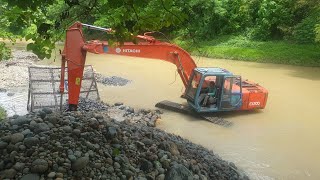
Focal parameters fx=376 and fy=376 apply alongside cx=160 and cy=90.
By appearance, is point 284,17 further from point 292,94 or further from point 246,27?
point 292,94

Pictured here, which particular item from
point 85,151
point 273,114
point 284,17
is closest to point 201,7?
point 284,17

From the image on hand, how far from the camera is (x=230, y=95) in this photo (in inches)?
443

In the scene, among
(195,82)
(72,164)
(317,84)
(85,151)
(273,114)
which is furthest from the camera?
(317,84)

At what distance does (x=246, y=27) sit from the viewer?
27766 millimetres

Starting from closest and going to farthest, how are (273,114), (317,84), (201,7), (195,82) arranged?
1. (195,82)
2. (273,114)
3. (317,84)
4. (201,7)

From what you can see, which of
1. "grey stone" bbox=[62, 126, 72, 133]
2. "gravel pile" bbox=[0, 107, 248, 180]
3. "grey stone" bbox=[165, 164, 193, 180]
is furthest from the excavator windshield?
"grey stone" bbox=[62, 126, 72, 133]

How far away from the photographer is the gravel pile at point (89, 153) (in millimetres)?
4777

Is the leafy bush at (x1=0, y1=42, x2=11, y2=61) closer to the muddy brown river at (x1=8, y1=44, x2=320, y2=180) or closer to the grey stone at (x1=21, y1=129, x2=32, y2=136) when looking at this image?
the grey stone at (x1=21, y1=129, x2=32, y2=136)

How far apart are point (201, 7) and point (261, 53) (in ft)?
20.3

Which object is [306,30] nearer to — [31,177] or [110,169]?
[110,169]

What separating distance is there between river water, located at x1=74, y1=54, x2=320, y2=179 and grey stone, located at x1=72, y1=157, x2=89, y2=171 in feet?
13.9

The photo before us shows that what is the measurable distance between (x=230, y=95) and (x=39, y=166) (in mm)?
7572

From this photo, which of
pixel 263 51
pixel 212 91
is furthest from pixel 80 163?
pixel 263 51

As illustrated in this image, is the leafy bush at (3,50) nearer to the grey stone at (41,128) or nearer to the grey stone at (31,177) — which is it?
the grey stone at (41,128)
